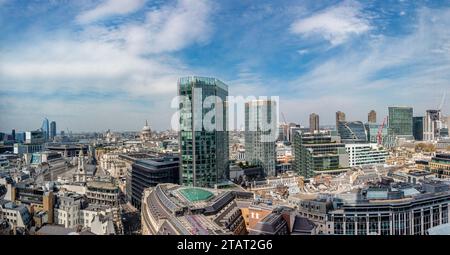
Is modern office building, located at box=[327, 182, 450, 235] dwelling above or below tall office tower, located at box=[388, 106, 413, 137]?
below

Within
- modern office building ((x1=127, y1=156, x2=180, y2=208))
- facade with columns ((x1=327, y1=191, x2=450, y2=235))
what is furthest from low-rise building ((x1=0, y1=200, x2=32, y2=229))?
modern office building ((x1=127, y1=156, x2=180, y2=208))

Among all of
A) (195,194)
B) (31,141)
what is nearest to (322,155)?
(195,194)

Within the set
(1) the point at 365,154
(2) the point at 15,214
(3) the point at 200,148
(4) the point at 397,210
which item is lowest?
(4) the point at 397,210

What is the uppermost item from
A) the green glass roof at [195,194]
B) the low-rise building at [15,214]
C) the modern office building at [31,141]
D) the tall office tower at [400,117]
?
the tall office tower at [400,117]

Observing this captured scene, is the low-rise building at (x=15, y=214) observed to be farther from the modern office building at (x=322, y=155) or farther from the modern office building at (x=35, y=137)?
the modern office building at (x=322, y=155)

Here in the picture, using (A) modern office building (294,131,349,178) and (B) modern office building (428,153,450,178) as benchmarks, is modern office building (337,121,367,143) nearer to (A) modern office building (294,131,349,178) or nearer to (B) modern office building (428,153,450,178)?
(A) modern office building (294,131,349,178)

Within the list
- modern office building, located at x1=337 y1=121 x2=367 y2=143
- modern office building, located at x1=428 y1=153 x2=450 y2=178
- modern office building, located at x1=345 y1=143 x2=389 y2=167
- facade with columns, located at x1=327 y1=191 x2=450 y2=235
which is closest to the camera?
facade with columns, located at x1=327 y1=191 x2=450 y2=235

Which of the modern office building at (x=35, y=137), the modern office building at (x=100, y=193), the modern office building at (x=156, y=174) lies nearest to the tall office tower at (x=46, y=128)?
the modern office building at (x=35, y=137)

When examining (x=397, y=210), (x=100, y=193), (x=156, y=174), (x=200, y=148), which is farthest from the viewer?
(x=156, y=174)

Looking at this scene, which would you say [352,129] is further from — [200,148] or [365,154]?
[365,154]
